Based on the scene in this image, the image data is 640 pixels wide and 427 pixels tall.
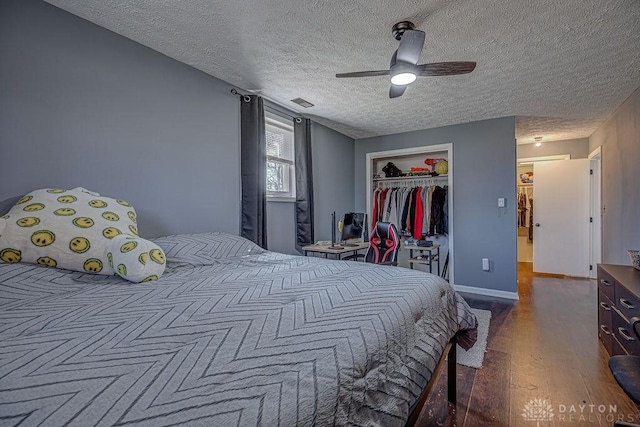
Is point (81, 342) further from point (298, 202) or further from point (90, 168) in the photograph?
point (298, 202)

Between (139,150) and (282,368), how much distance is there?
6.82ft

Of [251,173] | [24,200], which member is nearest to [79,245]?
[24,200]

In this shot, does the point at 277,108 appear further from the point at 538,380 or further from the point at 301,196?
the point at 538,380

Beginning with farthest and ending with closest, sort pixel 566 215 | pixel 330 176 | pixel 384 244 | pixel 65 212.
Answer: pixel 566 215
pixel 330 176
pixel 384 244
pixel 65 212

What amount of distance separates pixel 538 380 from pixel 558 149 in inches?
189

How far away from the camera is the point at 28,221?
134cm

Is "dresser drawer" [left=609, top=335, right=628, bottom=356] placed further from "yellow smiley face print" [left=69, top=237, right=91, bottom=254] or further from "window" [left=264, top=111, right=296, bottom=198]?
"yellow smiley face print" [left=69, top=237, right=91, bottom=254]

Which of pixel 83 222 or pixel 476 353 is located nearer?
pixel 83 222

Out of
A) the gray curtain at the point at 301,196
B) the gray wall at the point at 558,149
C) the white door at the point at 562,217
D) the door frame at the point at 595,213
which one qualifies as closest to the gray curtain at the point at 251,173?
the gray curtain at the point at 301,196

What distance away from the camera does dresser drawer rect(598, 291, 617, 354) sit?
2.23 m

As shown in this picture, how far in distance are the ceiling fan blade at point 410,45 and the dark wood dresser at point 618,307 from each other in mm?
2004

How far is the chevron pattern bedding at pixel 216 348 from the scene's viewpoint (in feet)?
1.70

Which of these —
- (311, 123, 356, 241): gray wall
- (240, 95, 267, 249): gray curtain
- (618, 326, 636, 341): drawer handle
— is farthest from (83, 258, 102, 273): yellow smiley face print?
(618, 326, 636, 341): drawer handle

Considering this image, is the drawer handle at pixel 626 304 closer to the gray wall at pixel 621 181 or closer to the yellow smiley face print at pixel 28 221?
the gray wall at pixel 621 181
